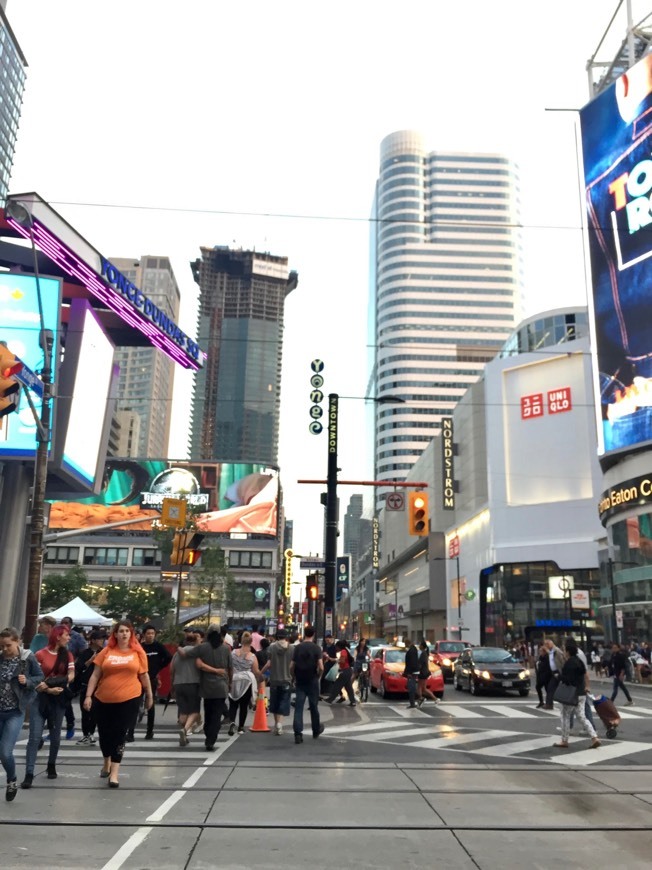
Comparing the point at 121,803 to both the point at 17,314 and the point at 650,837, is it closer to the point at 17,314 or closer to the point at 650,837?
the point at 650,837

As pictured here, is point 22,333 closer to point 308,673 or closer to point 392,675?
point 392,675

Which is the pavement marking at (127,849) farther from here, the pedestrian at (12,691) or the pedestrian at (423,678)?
the pedestrian at (423,678)

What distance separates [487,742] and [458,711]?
5420mm

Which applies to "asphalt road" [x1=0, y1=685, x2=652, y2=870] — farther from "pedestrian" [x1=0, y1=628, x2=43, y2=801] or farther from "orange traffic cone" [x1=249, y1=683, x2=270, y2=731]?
"orange traffic cone" [x1=249, y1=683, x2=270, y2=731]

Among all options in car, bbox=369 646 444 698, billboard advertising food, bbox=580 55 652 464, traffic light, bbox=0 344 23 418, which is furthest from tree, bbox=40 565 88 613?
traffic light, bbox=0 344 23 418

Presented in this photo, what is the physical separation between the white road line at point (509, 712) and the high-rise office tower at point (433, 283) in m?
143

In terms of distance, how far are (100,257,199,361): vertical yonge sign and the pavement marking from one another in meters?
35.3

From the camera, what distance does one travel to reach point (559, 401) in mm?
61750

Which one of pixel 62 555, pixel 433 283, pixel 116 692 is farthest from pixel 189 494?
pixel 116 692

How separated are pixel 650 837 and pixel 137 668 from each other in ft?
18.2

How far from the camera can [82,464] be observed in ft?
125

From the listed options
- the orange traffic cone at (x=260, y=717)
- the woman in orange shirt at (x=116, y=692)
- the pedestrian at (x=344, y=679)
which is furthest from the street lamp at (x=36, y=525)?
the pedestrian at (x=344, y=679)

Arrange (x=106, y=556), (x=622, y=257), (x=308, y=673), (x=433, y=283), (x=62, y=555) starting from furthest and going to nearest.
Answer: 1. (x=433, y=283)
2. (x=106, y=556)
3. (x=62, y=555)
4. (x=622, y=257)
5. (x=308, y=673)

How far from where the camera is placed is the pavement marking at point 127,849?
555 cm
